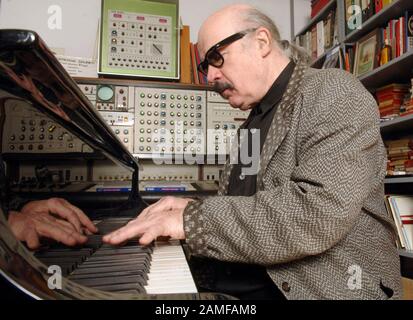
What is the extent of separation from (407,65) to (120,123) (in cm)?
176

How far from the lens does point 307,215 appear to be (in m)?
0.62

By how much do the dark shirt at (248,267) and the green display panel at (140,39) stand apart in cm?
127

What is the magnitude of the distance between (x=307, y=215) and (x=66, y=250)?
Result: 484 mm

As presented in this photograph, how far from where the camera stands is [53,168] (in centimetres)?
81

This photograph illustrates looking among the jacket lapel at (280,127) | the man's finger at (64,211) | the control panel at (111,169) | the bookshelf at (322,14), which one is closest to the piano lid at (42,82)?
the man's finger at (64,211)

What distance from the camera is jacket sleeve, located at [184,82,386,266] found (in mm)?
625

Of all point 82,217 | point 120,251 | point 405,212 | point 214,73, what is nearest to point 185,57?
point 214,73

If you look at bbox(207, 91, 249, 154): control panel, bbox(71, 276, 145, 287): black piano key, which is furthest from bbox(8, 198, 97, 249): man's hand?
bbox(207, 91, 249, 154): control panel

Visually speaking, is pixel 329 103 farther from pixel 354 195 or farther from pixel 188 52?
pixel 188 52

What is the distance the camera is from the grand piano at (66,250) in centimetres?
35

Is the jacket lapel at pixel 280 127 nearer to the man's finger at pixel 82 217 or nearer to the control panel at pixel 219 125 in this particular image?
the man's finger at pixel 82 217

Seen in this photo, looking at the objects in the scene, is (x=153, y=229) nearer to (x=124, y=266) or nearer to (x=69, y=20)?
(x=124, y=266)

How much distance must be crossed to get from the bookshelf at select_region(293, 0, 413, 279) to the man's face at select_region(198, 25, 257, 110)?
98cm
